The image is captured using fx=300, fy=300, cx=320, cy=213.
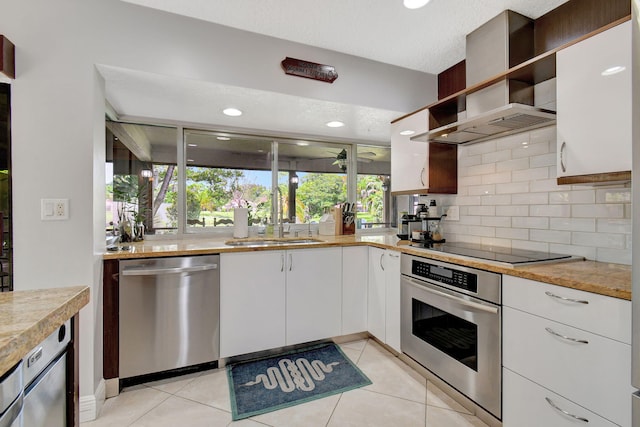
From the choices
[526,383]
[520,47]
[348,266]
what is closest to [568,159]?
[520,47]

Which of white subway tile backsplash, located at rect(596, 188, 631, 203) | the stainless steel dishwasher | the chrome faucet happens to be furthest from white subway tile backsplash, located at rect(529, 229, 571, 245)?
the stainless steel dishwasher

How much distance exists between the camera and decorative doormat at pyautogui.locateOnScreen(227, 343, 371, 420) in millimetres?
1859

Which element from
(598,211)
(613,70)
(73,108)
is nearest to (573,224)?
(598,211)

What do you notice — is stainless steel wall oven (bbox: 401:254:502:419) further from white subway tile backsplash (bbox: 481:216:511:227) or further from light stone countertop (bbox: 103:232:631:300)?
white subway tile backsplash (bbox: 481:216:511:227)

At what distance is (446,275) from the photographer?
6.13 ft

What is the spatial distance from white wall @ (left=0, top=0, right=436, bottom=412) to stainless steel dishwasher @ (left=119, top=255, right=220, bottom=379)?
6.4 inches

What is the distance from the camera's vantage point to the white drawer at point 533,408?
123 cm

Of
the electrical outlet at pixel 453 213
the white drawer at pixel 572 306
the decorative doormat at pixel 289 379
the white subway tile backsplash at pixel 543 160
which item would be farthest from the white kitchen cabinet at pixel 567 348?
the electrical outlet at pixel 453 213

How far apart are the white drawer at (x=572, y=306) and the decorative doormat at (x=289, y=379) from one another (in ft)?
3.85

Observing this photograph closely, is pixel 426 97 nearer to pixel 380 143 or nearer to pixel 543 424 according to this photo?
A: pixel 380 143

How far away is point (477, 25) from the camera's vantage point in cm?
203

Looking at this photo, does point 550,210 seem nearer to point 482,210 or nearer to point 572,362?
point 482,210

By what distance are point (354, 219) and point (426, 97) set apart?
1.42 metres

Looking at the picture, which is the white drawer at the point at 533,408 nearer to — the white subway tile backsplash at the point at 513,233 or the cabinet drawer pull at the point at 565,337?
the cabinet drawer pull at the point at 565,337
